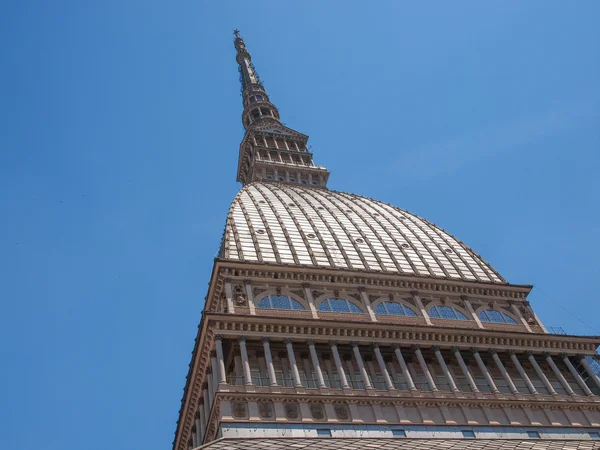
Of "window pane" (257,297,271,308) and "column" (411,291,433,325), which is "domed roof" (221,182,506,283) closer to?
"column" (411,291,433,325)

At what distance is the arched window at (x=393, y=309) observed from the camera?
46.9 meters

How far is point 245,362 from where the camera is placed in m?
38.3

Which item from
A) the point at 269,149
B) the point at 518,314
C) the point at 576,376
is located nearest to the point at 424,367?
the point at 576,376

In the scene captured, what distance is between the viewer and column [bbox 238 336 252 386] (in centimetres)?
3744

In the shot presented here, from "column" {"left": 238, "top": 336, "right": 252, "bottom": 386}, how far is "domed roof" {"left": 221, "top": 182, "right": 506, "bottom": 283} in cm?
836

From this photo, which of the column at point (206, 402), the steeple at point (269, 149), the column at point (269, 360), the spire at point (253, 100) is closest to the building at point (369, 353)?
the column at point (269, 360)

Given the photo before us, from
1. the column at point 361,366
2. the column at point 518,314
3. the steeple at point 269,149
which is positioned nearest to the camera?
the column at point 361,366

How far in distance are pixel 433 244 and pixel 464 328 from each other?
15.0 meters

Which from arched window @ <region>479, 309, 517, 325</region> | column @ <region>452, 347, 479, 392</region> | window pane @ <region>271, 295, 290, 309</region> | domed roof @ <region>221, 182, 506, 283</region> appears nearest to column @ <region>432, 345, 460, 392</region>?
column @ <region>452, 347, 479, 392</region>

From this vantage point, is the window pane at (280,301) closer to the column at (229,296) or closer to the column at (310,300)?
the column at (310,300)

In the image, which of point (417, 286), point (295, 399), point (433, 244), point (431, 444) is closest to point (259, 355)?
point (295, 399)

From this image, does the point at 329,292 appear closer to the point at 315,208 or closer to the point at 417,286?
the point at 417,286

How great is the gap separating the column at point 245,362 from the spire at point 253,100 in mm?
52175

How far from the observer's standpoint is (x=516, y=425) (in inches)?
1571
